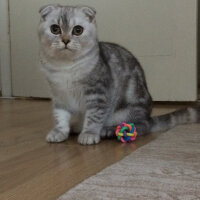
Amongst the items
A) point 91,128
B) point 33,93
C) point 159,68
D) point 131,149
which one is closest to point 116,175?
point 131,149

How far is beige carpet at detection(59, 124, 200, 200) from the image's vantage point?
878 millimetres

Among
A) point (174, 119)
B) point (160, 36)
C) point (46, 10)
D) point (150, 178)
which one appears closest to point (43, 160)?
point (150, 178)

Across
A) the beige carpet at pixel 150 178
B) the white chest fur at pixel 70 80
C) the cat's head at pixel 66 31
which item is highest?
the cat's head at pixel 66 31

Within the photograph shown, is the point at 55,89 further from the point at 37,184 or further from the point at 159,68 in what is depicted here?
the point at 159,68

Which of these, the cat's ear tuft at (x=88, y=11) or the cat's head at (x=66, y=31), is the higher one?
the cat's ear tuft at (x=88, y=11)

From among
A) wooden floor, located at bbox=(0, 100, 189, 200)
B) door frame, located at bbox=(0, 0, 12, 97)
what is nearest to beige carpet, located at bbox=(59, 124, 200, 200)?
wooden floor, located at bbox=(0, 100, 189, 200)

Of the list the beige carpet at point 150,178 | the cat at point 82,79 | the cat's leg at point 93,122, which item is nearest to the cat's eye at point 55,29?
the cat at point 82,79

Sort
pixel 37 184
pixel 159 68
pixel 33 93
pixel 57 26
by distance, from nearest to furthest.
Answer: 1. pixel 37 184
2. pixel 57 26
3. pixel 159 68
4. pixel 33 93

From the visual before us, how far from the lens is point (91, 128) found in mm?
1569

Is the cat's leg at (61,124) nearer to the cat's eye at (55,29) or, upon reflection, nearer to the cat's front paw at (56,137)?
the cat's front paw at (56,137)

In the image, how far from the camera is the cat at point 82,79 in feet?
5.06

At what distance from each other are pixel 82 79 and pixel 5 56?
2229mm

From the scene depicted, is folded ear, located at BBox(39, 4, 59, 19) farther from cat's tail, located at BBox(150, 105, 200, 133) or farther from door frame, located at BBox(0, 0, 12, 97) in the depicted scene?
door frame, located at BBox(0, 0, 12, 97)

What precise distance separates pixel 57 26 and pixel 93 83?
283 mm
